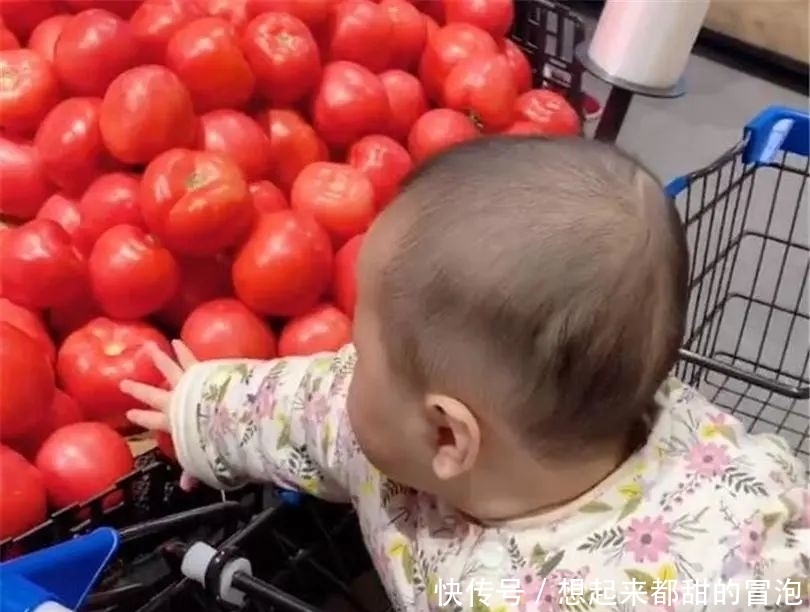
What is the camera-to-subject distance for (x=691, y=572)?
2.12ft

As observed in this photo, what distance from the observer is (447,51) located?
1098mm

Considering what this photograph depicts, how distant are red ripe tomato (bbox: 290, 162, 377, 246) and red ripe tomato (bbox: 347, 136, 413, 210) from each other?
2cm


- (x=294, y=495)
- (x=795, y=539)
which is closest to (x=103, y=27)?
(x=294, y=495)

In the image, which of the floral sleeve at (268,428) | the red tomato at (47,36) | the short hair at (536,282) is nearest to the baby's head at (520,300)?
the short hair at (536,282)

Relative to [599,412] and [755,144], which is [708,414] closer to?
[599,412]

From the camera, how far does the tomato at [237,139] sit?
923mm

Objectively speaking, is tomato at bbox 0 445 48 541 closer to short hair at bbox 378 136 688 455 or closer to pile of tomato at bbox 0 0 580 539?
pile of tomato at bbox 0 0 580 539

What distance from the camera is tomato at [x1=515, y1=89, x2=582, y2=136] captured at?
1076 millimetres

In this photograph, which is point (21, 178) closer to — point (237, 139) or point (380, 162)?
point (237, 139)

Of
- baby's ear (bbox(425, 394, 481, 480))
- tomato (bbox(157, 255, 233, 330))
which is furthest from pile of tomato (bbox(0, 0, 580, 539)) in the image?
baby's ear (bbox(425, 394, 481, 480))

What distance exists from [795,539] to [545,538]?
Answer: 0.46 feet

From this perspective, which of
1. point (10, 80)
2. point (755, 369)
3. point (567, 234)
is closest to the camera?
point (567, 234)

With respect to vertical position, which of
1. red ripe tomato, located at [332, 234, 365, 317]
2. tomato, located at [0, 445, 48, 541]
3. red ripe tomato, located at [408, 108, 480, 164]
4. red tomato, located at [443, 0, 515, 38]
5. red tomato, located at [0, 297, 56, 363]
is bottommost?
tomato, located at [0, 445, 48, 541]

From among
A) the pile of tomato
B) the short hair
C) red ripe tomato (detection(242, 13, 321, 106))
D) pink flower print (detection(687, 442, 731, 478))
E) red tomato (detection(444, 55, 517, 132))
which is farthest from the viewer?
red tomato (detection(444, 55, 517, 132))
